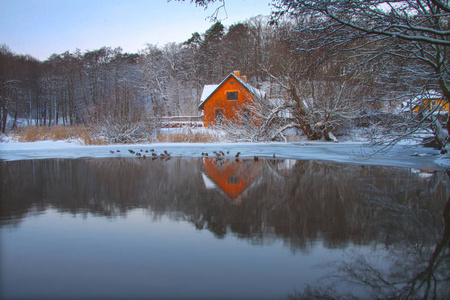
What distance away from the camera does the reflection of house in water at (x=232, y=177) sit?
26.0ft

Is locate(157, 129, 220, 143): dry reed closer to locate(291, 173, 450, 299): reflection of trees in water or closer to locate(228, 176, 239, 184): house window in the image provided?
locate(228, 176, 239, 184): house window

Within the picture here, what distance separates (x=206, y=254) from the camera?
4223 mm

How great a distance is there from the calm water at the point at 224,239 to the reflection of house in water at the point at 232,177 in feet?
0.28

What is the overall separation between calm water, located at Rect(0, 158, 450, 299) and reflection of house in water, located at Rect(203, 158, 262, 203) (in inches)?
3.4

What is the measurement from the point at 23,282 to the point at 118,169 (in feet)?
28.8

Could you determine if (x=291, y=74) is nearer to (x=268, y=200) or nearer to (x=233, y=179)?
(x=233, y=179)

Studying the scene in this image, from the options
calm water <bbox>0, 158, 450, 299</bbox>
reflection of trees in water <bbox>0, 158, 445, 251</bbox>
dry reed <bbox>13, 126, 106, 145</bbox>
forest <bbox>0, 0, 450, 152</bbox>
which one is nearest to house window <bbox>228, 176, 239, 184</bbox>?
calm water <bbox>0, 158, 450, 299</bbox>

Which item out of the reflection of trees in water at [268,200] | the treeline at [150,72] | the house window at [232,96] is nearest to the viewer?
the reflection of trees in water at [268,200]

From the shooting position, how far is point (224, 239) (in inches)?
188

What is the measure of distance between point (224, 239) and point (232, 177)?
5.21 m

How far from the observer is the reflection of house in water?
26.0ft

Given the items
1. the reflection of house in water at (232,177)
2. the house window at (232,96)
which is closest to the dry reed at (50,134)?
the reflection of house in water at (232,177)

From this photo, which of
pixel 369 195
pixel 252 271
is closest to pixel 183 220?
pixel 252 271

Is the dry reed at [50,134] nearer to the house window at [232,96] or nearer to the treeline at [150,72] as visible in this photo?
the house window at [232,96]
